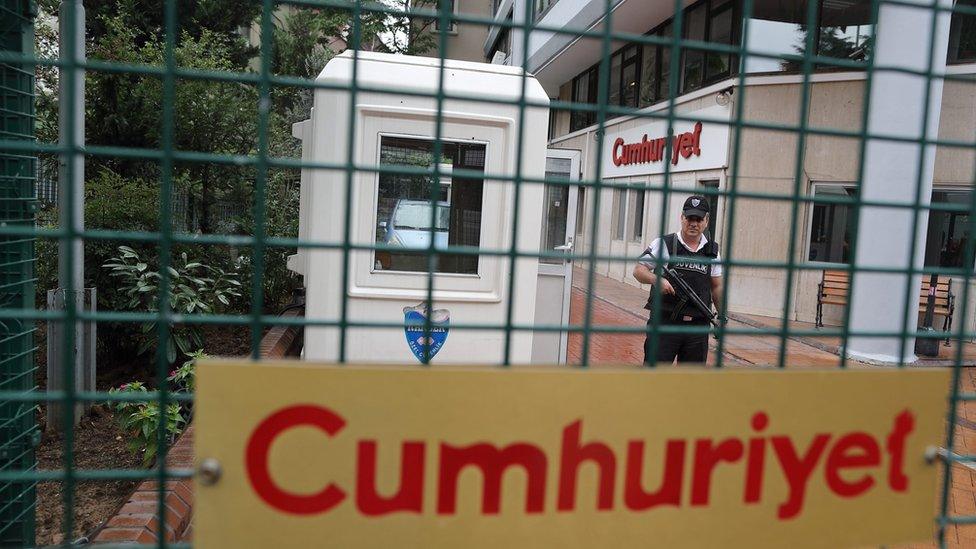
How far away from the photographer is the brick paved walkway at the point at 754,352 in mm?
3845

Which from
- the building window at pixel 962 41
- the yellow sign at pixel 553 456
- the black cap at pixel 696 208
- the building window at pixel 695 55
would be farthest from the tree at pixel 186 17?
the yellow sign at pixel 553 456

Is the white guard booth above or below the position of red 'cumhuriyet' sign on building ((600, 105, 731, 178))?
below

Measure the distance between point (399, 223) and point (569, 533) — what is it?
2878 millimetres

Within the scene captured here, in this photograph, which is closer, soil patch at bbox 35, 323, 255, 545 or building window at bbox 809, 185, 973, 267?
soil patch at bbox 35, 323, 255, 545

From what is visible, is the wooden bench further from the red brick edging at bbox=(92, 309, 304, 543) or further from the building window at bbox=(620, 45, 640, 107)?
the red brick edging at bbox=(92, 309, 304, 543)

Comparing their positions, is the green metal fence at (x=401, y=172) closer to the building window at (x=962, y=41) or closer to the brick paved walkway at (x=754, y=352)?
the brick paved walkway at (x=754, y=352)

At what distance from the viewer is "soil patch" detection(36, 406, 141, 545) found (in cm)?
331

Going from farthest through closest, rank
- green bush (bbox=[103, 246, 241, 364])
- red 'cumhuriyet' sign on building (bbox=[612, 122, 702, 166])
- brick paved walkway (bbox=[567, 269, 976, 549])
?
red 'cumhuriyet' sign on building (bbox=[612, 122, 702, 166]) → green bush (bbox=[103, 246, 241, 364]) → brick paved walkway (bbox=[567, 269, 976, 549])

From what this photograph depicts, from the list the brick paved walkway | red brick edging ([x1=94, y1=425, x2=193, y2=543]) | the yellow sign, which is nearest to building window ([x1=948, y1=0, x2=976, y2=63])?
the brick paved walkway

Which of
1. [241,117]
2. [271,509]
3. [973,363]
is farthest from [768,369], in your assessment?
[973,363]

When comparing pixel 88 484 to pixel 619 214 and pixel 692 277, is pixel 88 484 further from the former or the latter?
pixel 619 214

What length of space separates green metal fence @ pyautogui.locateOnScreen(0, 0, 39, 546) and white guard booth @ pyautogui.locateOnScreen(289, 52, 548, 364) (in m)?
1.42

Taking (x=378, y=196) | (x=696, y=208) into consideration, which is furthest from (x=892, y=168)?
(x=378, y=196)

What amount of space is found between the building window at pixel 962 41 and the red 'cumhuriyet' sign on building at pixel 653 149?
3.82 m
